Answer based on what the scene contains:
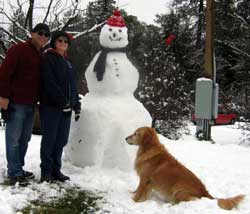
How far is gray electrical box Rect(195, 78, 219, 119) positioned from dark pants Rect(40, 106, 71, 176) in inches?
234

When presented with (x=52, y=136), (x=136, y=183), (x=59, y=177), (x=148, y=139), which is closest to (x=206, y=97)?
(x=136, y=183)

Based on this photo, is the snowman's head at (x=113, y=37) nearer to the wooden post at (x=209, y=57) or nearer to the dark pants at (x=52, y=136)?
the dark pants at (x=52, y=136)

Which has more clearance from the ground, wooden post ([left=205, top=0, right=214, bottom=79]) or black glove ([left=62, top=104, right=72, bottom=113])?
wooden post ([left=205, top=0, right=214, bottom=79])

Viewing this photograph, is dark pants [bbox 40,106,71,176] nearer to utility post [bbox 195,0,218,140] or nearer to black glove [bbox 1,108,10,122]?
black glove [bbox 1,108,10,122]

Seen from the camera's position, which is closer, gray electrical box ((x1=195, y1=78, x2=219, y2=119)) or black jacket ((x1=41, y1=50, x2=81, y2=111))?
black jacket ((x1=41, y1=50, x2=81, y2=111))

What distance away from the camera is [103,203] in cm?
450

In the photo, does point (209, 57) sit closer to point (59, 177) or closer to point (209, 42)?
point (209, 42)

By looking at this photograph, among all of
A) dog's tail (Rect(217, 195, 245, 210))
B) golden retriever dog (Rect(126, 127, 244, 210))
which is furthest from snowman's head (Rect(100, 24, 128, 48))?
dog's tail (Rect(217, 195, 245, 210))

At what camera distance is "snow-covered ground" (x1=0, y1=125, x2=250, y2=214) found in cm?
421

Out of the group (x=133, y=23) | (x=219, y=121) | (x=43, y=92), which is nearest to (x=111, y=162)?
(x=43, y=92)

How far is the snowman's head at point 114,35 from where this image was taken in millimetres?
6324

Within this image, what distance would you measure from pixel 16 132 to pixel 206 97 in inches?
257

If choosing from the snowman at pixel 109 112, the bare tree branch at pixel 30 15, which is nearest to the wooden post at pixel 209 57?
the snowman at pixel 109 112

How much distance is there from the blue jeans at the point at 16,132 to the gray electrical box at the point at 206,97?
20.4ft
